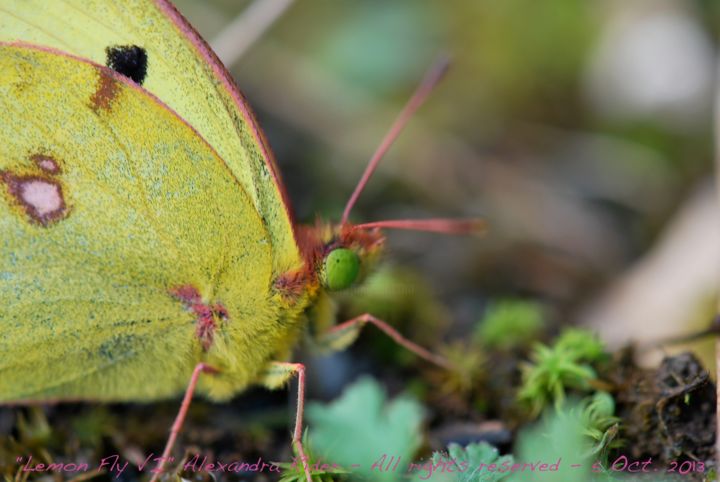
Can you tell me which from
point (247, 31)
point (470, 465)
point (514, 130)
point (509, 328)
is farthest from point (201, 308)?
point (514, 130)

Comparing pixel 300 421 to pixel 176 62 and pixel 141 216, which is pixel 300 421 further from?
pixel 176 62

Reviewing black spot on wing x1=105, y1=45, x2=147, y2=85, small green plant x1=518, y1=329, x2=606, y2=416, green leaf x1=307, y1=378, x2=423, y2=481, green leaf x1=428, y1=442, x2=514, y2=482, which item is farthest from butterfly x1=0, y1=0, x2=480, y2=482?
small green plant x1=518, y1=329, x2=606, y2=416

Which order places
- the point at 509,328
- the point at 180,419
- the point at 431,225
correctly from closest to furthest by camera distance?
the point at 180,419 → the point at 431,225 → the point at 509,328

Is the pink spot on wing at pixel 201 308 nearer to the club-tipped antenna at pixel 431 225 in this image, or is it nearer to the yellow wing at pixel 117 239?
the yellow wing at pixel 117 239

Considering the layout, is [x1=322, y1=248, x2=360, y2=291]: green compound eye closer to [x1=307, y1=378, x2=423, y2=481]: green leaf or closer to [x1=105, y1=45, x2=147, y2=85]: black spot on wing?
[x1=307, y1=378, x2=423, y2=481]: green leaf

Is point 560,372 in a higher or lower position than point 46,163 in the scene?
lower

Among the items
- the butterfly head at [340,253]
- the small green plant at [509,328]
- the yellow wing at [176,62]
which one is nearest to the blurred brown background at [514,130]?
the small green plant at [509,328]
